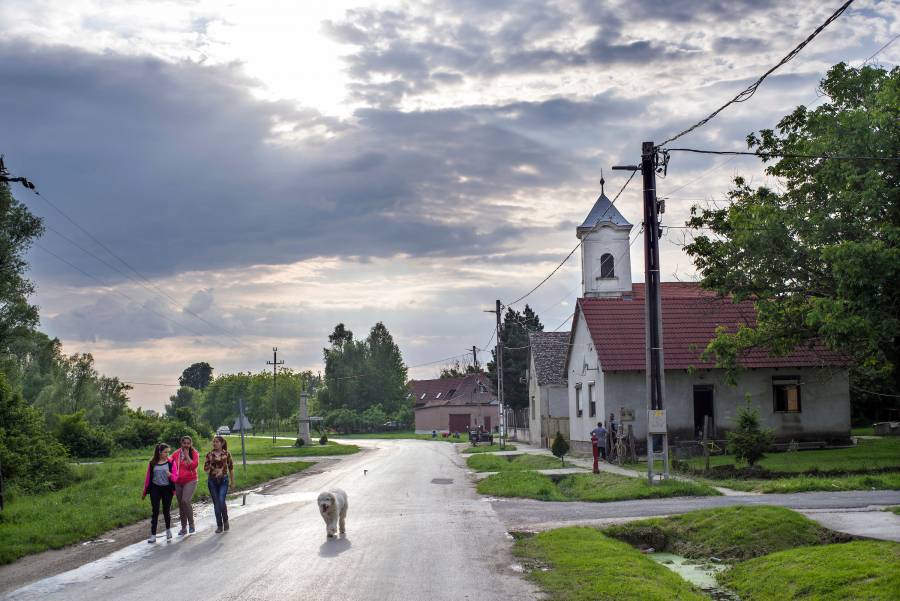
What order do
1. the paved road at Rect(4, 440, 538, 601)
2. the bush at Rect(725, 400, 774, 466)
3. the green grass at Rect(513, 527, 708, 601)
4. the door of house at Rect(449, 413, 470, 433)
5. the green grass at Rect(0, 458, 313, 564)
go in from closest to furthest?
the green grass at Rect(513, 527, 708, 601)
the paved road at Rect(4, 440, 538, 601)
the green grass at Rect(0, 458, 313, 564)
the bush at Rect(725, 400, 774, 466)
the door of house at Rect(449, 413, 470, 433)

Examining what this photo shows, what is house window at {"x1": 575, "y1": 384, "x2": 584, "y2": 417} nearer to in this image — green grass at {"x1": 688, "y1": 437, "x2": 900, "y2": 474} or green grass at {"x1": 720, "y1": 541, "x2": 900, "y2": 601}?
green grass at {"x1": 688, "y1": 437, "x2": 900, "y2": 474}

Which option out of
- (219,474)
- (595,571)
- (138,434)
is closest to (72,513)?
(219,474)

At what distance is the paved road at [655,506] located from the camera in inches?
671

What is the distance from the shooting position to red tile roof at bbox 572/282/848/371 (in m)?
34.4

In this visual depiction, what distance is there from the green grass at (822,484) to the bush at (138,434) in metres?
46.7

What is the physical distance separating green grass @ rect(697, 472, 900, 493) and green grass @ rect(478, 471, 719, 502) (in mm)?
1143

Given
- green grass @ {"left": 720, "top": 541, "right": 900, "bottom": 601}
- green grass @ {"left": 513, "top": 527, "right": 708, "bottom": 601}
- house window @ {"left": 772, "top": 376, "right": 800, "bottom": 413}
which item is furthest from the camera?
house window @ {"left": 772, "top": 376, "right": 800, "bottom": 413}

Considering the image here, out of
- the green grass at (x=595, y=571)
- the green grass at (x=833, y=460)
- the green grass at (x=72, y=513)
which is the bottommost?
the green grass at (x=72, y=513)

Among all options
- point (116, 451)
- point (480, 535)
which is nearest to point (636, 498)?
point (480, 535)

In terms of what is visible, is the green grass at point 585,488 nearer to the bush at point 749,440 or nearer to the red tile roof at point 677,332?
the bush at point 749,440

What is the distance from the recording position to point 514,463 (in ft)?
124

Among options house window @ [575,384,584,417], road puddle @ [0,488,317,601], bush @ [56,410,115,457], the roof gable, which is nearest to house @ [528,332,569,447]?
the roof gable

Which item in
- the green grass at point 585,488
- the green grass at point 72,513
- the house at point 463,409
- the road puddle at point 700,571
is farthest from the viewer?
the house at point 463,409

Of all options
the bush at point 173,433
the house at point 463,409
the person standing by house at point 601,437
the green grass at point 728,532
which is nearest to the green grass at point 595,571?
the green grass at point 728,532
